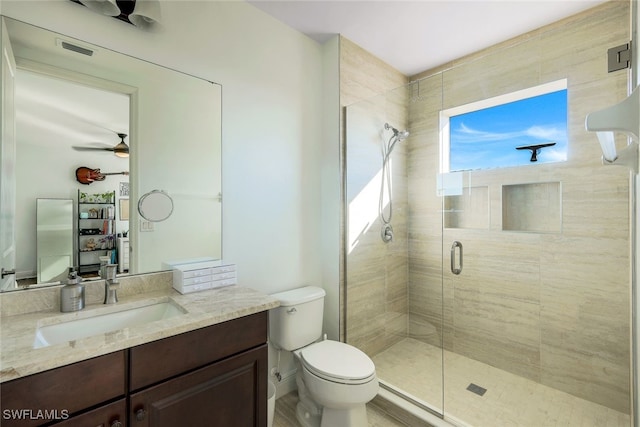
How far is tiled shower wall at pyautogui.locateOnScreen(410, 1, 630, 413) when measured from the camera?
5.82 ft

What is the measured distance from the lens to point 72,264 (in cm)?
129

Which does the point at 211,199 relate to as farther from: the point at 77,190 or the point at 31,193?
the point at 31,193

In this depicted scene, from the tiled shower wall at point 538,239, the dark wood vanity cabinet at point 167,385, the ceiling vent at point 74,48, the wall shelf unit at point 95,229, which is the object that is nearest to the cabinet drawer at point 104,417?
the dark wood vanity cabinet at point 167,385

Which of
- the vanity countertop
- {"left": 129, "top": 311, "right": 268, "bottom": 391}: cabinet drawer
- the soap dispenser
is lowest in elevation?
{"left": 129, "top": 311, "right": 268, "bottom": 391}: cabinet drawer

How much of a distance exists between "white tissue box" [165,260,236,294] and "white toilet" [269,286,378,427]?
0.41 meters

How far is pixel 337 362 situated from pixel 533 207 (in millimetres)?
1825

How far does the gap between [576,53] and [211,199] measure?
8.10 ft

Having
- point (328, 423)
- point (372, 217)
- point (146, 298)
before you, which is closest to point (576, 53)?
point (372, 217)

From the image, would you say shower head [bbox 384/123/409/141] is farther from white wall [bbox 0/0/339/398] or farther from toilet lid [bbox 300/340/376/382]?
toilet lid [bbox 300/340/376/382]

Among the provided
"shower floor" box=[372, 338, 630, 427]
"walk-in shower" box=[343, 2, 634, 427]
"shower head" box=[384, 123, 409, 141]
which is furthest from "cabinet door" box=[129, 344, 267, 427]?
"shower head" box=[384, 123, 409, 141]

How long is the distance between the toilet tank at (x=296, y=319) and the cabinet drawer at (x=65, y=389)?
0.95m

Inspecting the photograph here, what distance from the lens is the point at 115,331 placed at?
1.01 meters

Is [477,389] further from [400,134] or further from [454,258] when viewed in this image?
[400,134]

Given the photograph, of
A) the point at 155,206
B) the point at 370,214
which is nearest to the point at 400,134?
the point at 370,214
